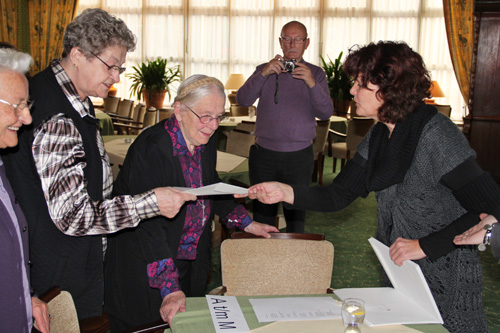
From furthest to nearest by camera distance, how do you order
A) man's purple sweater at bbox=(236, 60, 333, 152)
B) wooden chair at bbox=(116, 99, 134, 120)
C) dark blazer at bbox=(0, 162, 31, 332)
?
wooden chair at bbox=(116, 99, 134, 120)
man's purple sweater at bbox=(236, 60, 333, 152)
dark blazer at bbox=(0, 162, 31, 332)

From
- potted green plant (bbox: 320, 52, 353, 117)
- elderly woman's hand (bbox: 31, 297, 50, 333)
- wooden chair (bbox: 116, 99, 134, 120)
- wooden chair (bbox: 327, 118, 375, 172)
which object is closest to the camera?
elderly woman's hand (bbox: 31, 297, 50, 333)

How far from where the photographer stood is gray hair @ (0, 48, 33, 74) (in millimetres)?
1582

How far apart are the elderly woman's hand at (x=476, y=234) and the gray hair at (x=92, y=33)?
1.50 metres

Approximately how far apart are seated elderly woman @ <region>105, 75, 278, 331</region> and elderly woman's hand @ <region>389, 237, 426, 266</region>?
2.76 ft

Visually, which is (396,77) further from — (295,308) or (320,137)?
(320,137)

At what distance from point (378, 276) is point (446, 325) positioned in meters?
2.45

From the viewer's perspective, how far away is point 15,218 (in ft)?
5.26

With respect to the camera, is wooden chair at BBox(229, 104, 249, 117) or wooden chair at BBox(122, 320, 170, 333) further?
wooden chair at BBox(229, 104, 249, 117)

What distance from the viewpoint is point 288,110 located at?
4.27m

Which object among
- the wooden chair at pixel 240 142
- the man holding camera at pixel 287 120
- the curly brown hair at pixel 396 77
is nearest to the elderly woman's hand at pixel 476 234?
the curly brown hair at pixel 396 77

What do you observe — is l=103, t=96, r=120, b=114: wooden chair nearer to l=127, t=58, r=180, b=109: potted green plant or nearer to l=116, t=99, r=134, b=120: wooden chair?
l=116, t=99, r=134, b=120: wooden chair

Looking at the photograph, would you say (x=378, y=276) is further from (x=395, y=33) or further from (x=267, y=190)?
(x=395, y=33)

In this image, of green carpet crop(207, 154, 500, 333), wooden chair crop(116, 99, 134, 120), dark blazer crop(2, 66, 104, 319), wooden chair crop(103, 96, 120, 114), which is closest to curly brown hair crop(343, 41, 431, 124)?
dark blazer crop(2, 66, 104, 319)

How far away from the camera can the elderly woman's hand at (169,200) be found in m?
1.89
